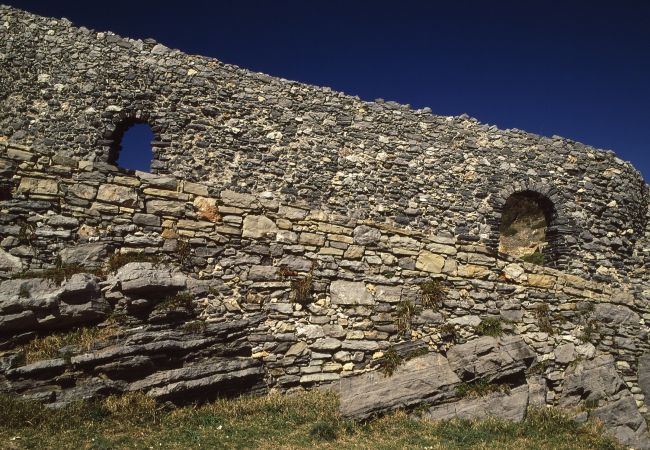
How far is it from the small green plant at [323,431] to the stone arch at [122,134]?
1116 cm

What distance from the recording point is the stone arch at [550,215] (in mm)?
17047

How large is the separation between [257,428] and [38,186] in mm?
5995

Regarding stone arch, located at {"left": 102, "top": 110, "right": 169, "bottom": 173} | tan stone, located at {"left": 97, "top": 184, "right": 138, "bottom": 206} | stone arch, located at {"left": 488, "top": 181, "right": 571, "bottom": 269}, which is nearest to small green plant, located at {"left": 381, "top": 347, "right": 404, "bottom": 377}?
tan stone, located at {"left": 97, "top": 184, "right": 138, "bottom": 206}

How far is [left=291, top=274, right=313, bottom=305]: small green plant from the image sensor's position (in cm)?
910

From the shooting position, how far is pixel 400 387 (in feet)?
27.6

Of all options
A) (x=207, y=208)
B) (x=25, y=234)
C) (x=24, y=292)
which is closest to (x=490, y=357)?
(x=207, y=208)

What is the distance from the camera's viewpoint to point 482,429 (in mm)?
7793

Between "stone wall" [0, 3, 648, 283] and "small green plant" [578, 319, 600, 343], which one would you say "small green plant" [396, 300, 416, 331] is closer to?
"small green plant" [578, 319, 600, 343]

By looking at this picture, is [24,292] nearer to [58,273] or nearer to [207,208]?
[58,273]

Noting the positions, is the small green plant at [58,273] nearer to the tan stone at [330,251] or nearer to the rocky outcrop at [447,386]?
the tan stone at [330,251]

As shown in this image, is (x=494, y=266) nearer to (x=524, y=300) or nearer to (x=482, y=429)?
(x=524, y=300)

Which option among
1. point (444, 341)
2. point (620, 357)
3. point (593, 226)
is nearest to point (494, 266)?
point (444, 341)

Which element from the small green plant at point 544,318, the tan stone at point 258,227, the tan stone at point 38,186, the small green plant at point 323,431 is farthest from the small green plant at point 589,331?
the tan stone at point 38,186

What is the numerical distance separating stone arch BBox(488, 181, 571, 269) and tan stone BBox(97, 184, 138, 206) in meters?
12.9
